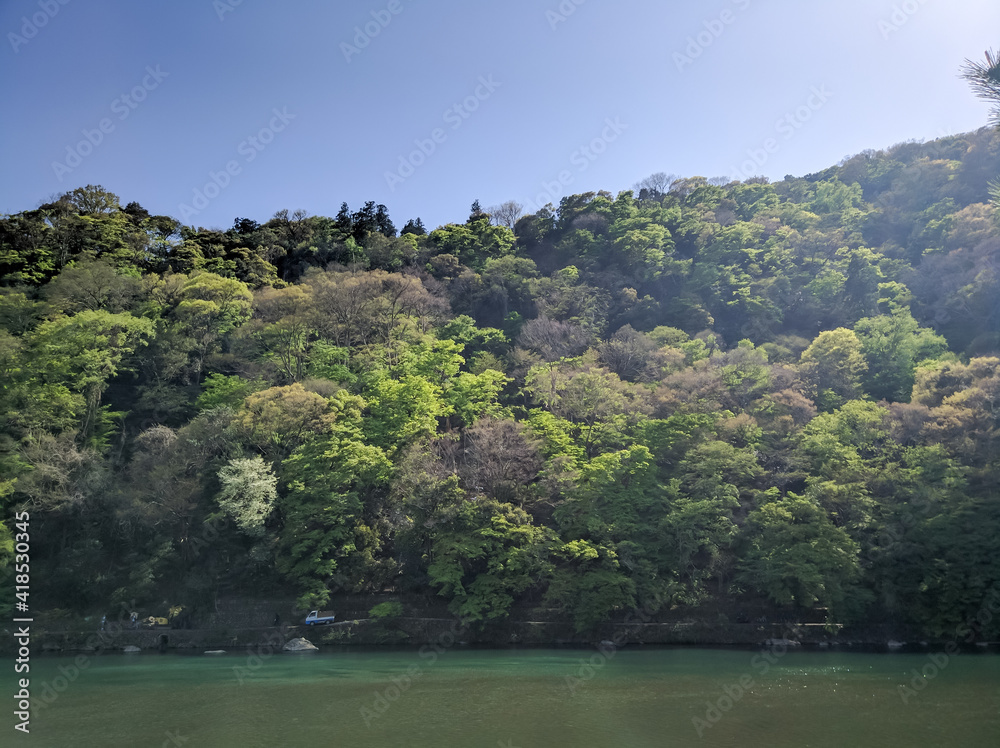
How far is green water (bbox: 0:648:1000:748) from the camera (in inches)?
502

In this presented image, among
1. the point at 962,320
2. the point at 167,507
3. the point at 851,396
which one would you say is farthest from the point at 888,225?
the point at 167,507

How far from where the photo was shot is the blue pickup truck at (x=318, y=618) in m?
25.4

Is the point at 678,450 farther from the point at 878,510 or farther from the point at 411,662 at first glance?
the point at 411,662

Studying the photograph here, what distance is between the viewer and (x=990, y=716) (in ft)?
45.1

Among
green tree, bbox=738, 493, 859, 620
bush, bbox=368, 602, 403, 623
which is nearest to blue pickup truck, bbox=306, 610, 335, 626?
bush, bbox=368, 602, 403, 623

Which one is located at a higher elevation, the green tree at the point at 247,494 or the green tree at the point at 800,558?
the green tree at the point at 247,494

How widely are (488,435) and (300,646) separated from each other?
34.8 feet

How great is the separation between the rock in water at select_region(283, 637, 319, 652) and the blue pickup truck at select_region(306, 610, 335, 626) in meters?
0.86

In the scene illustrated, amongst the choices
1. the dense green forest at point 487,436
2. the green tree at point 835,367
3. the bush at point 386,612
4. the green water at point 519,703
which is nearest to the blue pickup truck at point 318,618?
the dense green forest at point 487,436

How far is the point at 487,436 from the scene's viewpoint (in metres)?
28.4

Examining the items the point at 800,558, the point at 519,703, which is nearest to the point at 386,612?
the point at 519,703

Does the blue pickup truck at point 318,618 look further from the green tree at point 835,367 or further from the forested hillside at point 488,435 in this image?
the green tree at point 835,367

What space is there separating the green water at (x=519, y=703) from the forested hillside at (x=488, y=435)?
3.84m

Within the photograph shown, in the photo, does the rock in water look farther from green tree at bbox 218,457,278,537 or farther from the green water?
green tree at bbox 218,457,278,537
